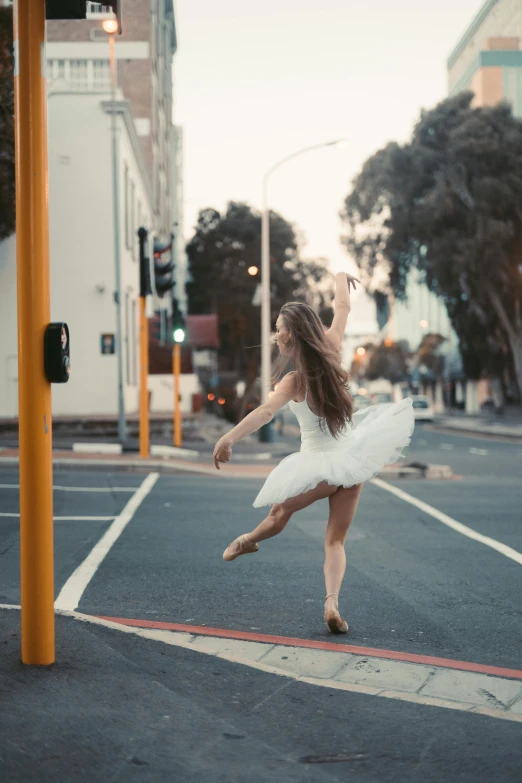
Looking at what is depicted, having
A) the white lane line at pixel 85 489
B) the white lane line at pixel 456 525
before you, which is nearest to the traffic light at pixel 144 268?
the white lane line at pixel 85 489

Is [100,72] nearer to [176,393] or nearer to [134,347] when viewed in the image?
[134,347]

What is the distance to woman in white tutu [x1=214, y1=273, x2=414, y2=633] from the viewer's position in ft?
17.7

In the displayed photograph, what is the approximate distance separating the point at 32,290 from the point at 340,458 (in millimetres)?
2069

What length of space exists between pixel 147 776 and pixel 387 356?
326ft

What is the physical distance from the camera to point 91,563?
7824mm

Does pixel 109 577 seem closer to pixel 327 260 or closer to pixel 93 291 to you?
pixel 93 291

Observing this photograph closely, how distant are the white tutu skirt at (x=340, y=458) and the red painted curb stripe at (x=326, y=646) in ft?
2.53

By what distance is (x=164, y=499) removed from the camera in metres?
12.5

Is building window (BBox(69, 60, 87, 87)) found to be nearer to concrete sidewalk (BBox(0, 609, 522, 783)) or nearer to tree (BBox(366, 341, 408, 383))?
concrete sidewalk (BBox(0, 609, 522, 783))

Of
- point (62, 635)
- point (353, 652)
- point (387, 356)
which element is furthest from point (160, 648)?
point (387, 356)

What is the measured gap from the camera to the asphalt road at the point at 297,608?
12.0 feet

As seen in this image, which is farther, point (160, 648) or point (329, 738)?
point (160, 648)

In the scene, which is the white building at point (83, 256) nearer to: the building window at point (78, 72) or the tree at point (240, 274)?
the building window at point (78, 72)

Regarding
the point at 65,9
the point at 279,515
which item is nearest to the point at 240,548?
the point at 279,515
